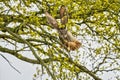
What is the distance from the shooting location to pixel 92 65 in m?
10.1

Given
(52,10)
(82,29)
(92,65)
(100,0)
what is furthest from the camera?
(92,65)

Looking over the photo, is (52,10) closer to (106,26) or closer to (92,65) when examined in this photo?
(106,26)

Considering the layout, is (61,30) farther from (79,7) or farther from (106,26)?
→ (106,26)

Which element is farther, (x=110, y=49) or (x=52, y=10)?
(x=110, y=49)

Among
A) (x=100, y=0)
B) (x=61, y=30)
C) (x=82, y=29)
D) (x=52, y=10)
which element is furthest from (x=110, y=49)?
(x=61, y=30)

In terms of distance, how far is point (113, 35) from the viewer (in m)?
9.16

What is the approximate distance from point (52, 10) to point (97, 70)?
2769 mm

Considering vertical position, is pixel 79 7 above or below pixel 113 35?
above

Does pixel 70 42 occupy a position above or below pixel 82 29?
above

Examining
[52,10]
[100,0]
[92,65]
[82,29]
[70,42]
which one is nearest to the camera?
[70,42]

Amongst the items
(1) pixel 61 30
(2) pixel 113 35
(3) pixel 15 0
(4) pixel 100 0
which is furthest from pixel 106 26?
(1) pixel 61 30

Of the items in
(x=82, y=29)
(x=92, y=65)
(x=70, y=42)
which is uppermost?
(x=70, y=42)

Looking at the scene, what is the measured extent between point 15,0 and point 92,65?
3234 mm

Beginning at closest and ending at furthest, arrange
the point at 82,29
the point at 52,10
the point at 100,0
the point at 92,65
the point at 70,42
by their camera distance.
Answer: the point at 70,42, the point at 52,10, the point at 100,0, the point at 82,29, the point at 92,65
